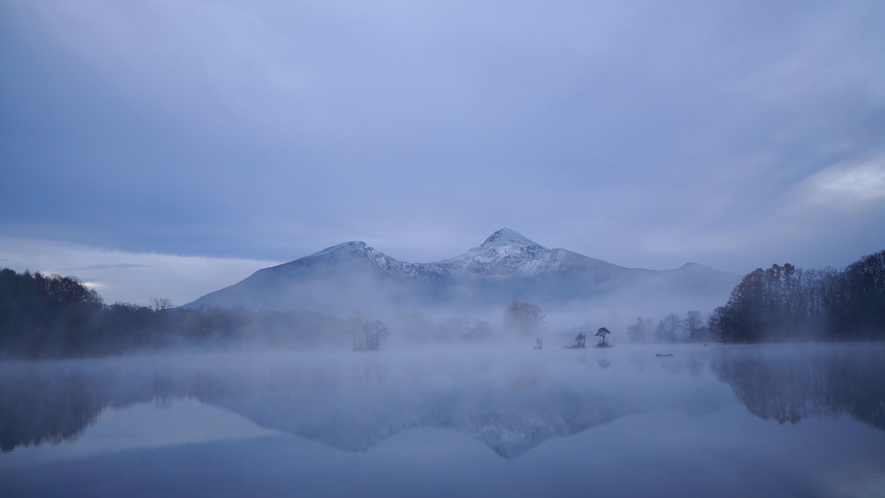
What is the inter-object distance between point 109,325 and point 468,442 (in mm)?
61963

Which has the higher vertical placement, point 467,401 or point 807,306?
point 807,306

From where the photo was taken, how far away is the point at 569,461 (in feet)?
27.3

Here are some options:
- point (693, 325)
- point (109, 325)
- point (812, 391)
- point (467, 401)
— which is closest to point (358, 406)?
point (467, 401)

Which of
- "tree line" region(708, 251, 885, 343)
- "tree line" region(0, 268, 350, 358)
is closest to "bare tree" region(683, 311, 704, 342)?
"tree line" region(708, 251, 885, 343)

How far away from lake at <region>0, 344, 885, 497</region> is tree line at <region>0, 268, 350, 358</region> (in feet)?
132

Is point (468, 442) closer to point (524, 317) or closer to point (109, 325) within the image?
point (109, 325)

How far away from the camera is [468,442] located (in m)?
10.0

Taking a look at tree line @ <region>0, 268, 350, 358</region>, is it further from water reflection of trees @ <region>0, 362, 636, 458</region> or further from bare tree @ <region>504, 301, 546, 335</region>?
water reflection of trees @ <region>0, 362, 636, 458</region>

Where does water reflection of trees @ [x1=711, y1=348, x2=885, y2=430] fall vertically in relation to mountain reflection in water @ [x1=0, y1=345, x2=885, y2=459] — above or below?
above

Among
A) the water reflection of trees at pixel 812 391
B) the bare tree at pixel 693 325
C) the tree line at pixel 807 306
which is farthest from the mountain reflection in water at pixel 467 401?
the bare tree at pixel 693 325

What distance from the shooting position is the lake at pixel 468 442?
23.9ft

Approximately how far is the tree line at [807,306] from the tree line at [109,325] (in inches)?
2353

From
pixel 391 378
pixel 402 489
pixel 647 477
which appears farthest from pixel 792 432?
pixel 391 378

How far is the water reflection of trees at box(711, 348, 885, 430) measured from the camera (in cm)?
1138
